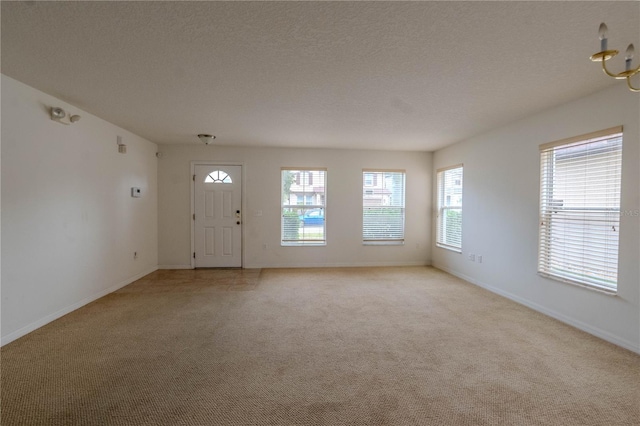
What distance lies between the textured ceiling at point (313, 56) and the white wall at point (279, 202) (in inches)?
72.6

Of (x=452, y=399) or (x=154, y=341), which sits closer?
(x=452, y=399)

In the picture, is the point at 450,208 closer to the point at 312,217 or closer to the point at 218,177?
the point at 312,217

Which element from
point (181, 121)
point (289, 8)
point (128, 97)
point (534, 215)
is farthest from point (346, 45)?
point (534, 215)

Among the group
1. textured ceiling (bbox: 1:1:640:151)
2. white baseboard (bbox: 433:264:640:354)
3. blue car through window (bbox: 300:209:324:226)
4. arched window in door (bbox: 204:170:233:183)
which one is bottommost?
white baseboard (bbox: 433:264:640:354)

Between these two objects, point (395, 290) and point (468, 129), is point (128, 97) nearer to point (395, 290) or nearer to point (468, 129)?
point (395, 290)

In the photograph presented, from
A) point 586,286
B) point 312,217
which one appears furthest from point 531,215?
Answer: point 312,217

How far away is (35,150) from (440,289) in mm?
5226

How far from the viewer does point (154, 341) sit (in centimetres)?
265

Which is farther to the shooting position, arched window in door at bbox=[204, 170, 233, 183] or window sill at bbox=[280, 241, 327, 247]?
window sill at bbox=[280, 241, 327, 247]

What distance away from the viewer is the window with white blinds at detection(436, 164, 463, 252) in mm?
5148

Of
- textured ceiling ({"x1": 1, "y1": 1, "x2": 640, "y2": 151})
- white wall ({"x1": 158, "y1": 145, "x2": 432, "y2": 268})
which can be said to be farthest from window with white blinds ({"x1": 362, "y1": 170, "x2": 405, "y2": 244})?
textured ceiling ({"x1": 1, "y1": 1, "x2": 640, "y2": 151})

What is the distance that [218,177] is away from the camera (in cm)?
559

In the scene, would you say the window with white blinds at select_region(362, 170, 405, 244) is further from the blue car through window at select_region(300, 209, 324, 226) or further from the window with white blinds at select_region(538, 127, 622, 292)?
the window with white blinds at select_region(538, 127, 622, 292)

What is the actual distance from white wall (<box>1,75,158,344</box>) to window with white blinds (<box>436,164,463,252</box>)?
18.3ft
